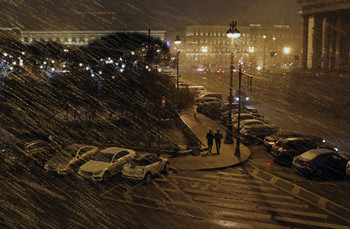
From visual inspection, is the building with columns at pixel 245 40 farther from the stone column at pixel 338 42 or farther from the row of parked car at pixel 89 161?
the row of parked car at pixel 89 161

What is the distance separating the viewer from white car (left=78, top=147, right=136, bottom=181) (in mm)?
16844

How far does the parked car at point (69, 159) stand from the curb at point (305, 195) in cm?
884

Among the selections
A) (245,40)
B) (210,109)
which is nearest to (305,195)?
(210,109)

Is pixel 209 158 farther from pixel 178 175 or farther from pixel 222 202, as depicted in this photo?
pixel 222 202

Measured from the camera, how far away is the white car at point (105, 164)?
55.3 feet

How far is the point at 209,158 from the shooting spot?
2122 centimetres

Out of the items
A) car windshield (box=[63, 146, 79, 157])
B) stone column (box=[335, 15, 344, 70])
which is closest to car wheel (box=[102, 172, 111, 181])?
car windshield (box=[63, 146, 79, 157])

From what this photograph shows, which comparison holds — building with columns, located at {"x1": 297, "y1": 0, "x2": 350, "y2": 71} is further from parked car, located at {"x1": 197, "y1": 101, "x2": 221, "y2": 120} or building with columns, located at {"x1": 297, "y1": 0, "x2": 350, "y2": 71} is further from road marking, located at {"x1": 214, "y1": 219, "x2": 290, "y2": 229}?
road marking, located at {"x1": 214, "y1": 219, "x2": 290, "y2": 229}

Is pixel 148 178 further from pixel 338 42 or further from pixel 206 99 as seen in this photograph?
pixel 338 42

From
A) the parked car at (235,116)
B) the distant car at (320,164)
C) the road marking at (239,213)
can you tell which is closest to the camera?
the road marking at (239,213)

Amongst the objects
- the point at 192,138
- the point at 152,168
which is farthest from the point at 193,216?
the point at 192,138

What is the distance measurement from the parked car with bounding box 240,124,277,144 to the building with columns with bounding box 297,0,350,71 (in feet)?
196

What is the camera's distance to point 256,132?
2584 cm

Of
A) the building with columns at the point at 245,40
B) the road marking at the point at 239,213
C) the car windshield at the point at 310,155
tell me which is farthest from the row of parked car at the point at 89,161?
the building with columns at the point at 245,40
